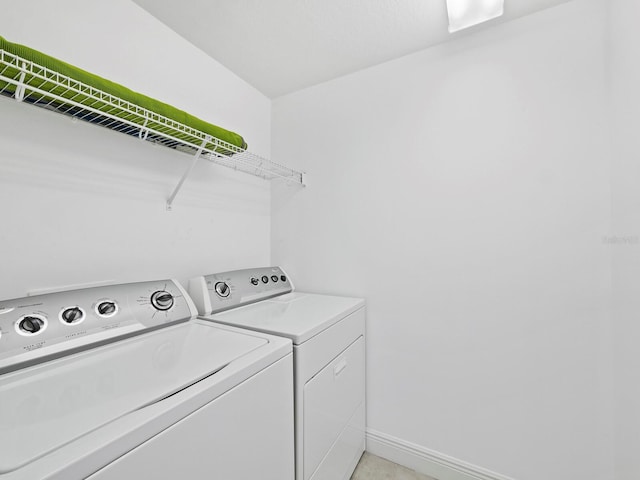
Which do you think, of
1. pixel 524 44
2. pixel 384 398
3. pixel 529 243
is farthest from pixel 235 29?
pixel 384 398

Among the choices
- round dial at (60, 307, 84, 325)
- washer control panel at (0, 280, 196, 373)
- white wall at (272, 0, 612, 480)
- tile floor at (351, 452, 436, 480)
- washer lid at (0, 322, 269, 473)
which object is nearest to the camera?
washer lid at (0, 322, 269, 473)

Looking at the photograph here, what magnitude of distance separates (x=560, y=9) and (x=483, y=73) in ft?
1.21

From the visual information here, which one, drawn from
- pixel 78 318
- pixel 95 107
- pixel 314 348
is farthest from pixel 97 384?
pixel 95 107

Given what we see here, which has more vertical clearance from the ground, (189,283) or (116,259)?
(116,259)

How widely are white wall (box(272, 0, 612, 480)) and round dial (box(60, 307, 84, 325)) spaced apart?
1.25m

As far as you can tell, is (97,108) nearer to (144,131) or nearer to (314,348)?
(144,131)

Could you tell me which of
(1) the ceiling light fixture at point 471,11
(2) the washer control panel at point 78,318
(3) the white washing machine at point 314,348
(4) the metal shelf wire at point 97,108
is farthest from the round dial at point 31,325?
(1) the ceiling light fixture at point 471,11

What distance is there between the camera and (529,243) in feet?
4.41

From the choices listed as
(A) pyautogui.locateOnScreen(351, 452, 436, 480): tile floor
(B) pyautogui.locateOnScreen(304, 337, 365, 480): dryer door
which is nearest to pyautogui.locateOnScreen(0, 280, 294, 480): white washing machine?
(B) pyautogui.locateOnScreen(304, 337, 365, 480): dryer door

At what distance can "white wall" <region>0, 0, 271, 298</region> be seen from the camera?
99cm

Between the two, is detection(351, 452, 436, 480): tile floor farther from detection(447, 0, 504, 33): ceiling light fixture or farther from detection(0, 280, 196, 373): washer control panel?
detection(447, 0, 504, 33): ceiling light fixture

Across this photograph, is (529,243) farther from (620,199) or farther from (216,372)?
(216,372)

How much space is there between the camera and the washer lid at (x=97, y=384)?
513 millimetres

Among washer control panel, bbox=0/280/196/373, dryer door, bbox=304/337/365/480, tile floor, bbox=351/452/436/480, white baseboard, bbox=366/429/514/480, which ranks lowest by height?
tile floor, bbox=351/452/436/480
